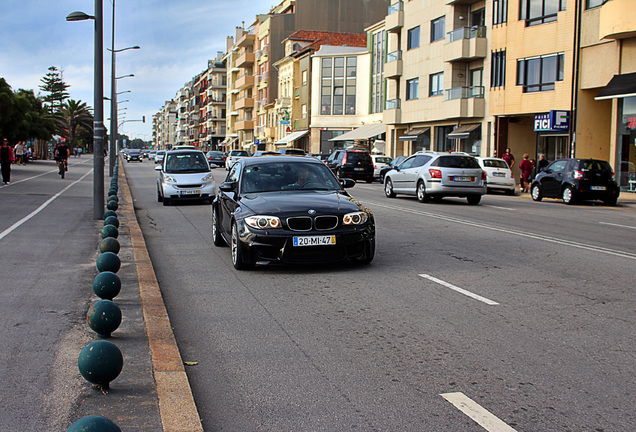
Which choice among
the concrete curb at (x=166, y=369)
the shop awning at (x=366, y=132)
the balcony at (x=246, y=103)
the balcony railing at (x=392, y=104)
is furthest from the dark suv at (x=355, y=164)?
the balcony at (x=246, y=103)

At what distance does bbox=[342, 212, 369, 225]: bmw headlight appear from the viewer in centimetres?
859

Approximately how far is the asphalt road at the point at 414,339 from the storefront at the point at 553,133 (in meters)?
21.0

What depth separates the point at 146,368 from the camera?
4766 mm

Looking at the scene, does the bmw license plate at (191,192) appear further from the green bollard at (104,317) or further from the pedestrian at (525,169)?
the pedestrian at (525,169)

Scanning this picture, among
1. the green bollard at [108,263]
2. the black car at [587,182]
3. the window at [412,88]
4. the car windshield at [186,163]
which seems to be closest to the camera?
the green bollard at [108,263]

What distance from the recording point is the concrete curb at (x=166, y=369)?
3.85 metres

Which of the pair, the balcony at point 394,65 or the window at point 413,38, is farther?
the balcony at point 394,65

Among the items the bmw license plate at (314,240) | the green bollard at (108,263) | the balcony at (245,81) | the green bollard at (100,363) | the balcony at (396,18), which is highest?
the balcony at (245,81)

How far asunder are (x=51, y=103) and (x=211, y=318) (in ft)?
409

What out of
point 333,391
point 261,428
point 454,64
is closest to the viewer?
point 261,428

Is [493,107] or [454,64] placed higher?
[454,64]

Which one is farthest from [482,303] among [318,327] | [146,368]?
[146,368]

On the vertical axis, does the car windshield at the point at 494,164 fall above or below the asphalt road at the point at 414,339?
above

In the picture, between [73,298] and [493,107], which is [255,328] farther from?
[493,107]
